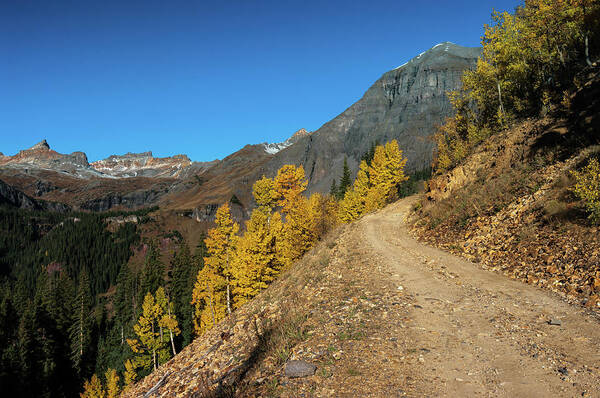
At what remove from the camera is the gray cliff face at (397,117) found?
403 ft

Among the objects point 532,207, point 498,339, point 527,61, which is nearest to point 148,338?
point 532,207

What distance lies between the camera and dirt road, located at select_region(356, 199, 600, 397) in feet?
16.5

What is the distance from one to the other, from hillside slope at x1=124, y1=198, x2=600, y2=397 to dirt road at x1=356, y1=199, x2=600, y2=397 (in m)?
0.02

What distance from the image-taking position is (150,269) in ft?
227

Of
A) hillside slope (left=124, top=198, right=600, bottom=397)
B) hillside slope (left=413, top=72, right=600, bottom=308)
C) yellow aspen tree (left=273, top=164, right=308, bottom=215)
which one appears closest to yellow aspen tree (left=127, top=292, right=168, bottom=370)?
yellow aspen tree (left=273, top=164, right=308, bottom=215)

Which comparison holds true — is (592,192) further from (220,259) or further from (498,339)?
(220,259)

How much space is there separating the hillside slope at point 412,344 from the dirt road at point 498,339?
2 cm

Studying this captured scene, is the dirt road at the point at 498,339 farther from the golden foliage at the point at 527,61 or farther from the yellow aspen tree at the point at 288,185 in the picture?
the yellow aspen tree at the point at 288,185

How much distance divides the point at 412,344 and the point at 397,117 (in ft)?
456

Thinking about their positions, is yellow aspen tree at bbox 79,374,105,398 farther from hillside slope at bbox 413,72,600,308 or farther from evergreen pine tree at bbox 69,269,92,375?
hillside slope at bbox 413,72,600,308

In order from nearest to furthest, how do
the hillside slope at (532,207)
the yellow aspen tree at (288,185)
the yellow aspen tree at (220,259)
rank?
the hillside slope at (532,207)
the yellow aspen tree at (220,259)
the yellow aspen tree at (288,185)

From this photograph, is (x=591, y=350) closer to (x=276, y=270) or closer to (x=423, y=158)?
(x=276, y=270)

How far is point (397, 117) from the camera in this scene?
→ 5266 inches

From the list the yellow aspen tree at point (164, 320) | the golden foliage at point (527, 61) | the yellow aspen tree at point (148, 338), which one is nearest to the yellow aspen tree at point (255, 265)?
the golden foliage at point (527, 61)
